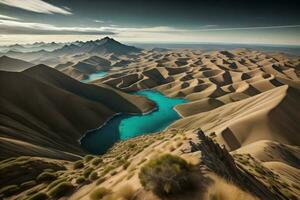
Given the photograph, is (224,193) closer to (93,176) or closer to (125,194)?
(125,194)

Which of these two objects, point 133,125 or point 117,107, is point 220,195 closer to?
point 133,125

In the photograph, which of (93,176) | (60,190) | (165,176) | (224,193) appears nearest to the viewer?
(224,193)

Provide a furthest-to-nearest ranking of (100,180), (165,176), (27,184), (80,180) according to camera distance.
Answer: (27,184) < (80,180) < (100,180) < (165,176)

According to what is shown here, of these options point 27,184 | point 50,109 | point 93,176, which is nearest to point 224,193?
point 93,176

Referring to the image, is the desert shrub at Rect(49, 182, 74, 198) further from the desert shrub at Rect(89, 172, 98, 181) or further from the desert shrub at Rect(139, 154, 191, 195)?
the desert shrub at Rect(139, 154, 191, 195)

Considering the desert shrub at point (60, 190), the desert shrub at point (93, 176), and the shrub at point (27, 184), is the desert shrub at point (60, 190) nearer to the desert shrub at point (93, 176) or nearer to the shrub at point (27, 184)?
the desert shrub at point (93, 176)

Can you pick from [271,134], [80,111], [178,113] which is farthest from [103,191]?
[178,113]

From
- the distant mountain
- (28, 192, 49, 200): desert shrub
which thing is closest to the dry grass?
(28, 192, 49, 200): desert shrub

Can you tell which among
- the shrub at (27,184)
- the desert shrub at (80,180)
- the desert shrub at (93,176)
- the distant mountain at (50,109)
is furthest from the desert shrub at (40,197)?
the distant mountain at (50,109)
